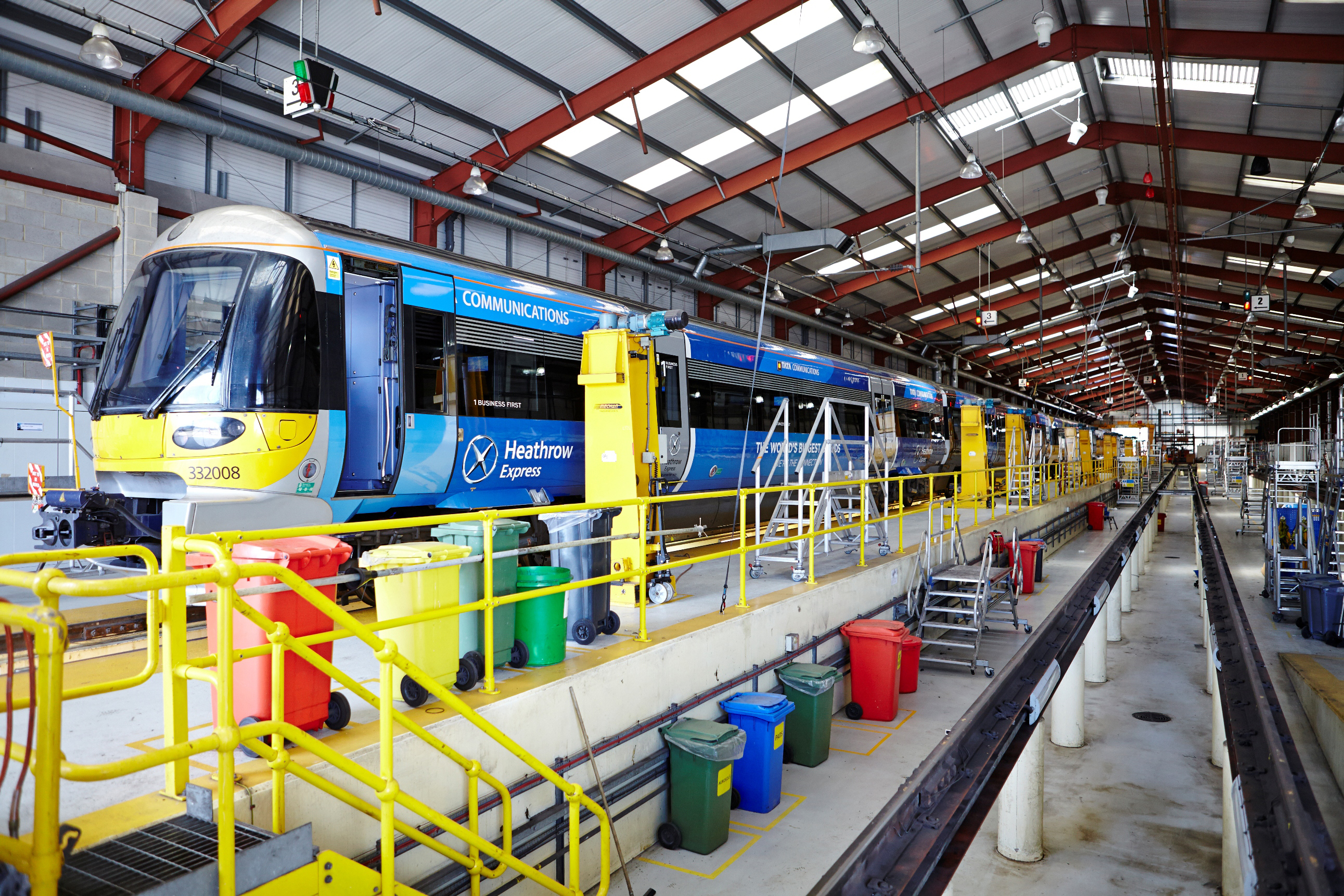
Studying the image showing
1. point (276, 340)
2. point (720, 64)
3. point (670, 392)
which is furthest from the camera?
point (720, 64)

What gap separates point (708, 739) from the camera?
538 centimetres

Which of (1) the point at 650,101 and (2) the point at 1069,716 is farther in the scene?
(1) the point at 650,101

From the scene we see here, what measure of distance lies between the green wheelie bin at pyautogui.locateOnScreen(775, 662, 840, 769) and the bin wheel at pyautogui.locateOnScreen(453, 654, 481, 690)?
3115 mm

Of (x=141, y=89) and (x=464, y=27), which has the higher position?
(x=464, y=27)

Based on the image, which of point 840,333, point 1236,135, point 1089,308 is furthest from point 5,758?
point 1089,308

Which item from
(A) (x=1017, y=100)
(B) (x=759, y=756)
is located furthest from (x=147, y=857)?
(A) (x=1017, y=100)

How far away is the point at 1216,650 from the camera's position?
28.1 ft

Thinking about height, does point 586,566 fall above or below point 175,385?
below

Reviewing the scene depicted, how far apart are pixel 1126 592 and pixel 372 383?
16.2 m

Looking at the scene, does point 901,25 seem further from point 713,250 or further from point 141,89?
point 141,89

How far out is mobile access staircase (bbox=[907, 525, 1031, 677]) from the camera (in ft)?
31.9

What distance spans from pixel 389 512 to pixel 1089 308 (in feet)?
118

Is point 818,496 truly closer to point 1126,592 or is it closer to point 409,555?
point 409,555

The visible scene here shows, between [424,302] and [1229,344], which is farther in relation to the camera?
[1229,344]
